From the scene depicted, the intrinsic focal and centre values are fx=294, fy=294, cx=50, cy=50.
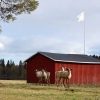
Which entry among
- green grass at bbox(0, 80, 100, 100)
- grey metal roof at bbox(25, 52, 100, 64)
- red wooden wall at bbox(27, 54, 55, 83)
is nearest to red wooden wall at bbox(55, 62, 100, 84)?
grey metal roof at bbox(25, 52, 100, 64)

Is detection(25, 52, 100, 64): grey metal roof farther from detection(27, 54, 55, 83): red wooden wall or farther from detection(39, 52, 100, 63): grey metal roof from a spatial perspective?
detection(27, 54, 55, 83): red wooden wall

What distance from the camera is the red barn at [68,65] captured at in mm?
36656

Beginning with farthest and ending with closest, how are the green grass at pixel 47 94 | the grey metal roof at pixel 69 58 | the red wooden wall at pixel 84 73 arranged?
the red wooden wall at pixel 84 73, the grey metal roof at pixel 69 58, the green grass at pixel 47 94

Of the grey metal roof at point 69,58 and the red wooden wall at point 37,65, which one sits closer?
the red wooden wall at point 37,65

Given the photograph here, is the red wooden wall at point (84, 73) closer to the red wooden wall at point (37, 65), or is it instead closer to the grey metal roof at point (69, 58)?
the grey metal roof at point (69, 58)

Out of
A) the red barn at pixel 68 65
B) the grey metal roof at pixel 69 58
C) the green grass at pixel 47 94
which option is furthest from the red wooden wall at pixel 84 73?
the green grass at pixel 47 94

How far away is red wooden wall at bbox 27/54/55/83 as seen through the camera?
36.6m

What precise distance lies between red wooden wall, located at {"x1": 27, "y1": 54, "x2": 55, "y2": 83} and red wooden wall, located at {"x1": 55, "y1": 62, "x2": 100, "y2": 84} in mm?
1164

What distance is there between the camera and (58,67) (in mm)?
36469

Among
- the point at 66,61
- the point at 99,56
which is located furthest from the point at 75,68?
the point at 99,56

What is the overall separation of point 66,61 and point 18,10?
14.4 metres

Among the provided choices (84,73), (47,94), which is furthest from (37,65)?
(47,94)

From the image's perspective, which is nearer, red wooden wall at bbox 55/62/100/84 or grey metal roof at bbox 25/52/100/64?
grey metal roof at bbox 25/52/100/64

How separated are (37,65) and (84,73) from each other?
6.30m
